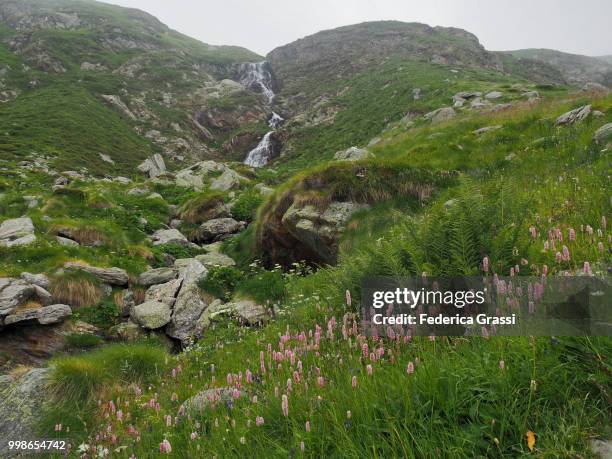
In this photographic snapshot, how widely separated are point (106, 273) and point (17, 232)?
4500 mm

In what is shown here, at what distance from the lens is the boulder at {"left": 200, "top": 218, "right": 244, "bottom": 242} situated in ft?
57.8

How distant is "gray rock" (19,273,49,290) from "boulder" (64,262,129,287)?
2.38 ft

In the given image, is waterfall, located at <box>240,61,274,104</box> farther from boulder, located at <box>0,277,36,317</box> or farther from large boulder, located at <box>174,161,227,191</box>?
boulder, located at <box>0,277,36,317</box>

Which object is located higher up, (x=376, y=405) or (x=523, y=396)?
(x=523, y=396)

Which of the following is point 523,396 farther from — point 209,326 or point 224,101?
point 224,101

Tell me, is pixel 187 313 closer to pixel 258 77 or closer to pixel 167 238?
pixel 167 238

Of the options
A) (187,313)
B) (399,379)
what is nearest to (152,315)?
(187,313)

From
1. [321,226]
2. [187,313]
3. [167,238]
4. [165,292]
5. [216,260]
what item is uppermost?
[321,226]

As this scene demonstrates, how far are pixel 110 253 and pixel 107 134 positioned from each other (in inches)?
1988

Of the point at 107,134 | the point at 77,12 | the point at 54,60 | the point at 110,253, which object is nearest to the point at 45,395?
the point at 110,253

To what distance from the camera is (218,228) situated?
17.8 m

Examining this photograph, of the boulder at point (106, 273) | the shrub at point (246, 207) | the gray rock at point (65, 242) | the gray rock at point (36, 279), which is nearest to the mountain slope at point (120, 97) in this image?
the shrub at point (246, 207)

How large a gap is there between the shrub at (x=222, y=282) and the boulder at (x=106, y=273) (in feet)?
8.85

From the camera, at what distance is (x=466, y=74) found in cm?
6075
